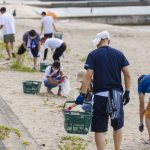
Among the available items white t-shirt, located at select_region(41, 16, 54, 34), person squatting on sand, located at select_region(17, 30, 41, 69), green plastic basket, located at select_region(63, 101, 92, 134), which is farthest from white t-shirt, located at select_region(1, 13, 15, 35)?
green plastic basket, located at select_region(63, 101, 92, 134)

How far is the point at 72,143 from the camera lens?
26.2ft

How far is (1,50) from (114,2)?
2913 centimetres

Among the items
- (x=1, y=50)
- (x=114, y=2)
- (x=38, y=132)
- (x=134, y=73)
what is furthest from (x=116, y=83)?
(x=114, y=2)

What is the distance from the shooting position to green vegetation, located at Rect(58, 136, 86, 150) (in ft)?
Result: 25.2

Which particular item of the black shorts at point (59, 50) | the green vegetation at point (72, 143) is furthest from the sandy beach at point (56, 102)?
the black shorts at point (59, 50)

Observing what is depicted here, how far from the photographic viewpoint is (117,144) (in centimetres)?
720

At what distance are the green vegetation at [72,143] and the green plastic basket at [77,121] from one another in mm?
375

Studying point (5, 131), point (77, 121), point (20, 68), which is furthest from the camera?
point (20, 68)

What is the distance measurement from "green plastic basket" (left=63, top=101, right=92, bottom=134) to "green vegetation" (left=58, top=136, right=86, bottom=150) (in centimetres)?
37

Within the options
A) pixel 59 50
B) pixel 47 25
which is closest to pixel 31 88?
pixel 59 50

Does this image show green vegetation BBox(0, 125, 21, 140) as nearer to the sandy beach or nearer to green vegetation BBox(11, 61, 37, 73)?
the sandy beach

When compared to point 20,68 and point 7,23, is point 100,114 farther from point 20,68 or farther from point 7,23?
point 7,23

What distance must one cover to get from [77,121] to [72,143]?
0.79m

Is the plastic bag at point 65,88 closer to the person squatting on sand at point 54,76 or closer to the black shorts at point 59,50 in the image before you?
the person squatting on sand at point 54,76
